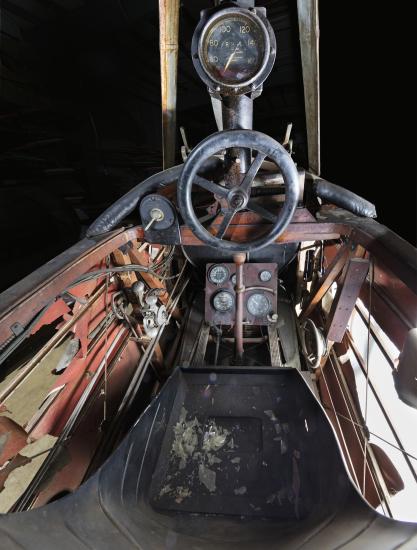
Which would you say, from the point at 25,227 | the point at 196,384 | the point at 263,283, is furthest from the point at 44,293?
the point at 25,227

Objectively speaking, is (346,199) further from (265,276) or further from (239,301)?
(239,301)

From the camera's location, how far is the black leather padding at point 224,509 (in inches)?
33.0

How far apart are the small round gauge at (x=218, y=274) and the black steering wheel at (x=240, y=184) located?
31.0 inches

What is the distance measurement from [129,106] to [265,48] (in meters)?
3.45

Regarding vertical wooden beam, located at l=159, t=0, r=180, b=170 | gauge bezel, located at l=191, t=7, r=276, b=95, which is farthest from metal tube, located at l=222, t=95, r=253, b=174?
vertical wooden beam, located at l=159, t=0, r=180, b=170

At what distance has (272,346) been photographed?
204 cm

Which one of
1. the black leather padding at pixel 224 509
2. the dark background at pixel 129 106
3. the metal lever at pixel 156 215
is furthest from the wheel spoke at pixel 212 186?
the dark background at pixel 129 106

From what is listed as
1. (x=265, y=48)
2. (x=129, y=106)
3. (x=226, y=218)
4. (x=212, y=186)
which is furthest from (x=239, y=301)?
(x=129, y=106)

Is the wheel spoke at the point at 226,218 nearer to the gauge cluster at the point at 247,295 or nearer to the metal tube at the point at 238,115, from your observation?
the metal tube at the point at 238,115

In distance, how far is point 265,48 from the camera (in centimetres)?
127

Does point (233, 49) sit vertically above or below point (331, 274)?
above

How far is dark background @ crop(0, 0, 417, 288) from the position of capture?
291 cm

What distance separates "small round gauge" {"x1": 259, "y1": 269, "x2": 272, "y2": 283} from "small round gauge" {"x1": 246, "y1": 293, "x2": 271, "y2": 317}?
11 cm

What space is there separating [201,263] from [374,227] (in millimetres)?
1360
